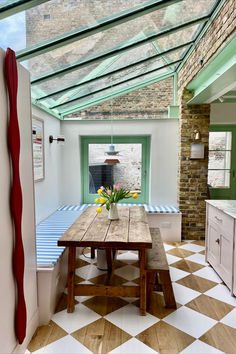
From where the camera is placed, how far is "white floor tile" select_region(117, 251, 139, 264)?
3.45 m

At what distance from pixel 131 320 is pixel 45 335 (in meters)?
0.75

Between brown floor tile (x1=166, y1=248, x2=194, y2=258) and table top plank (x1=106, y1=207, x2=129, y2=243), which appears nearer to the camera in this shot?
table top plank (x1=106, y1=207, x2=129, y2=243)

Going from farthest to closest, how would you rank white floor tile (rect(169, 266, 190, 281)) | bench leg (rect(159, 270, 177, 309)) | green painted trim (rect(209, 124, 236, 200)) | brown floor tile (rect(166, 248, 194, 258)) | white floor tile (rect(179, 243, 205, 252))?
green painted trim (rect(209, 124, 236, 200)) < white floor tile (rect(179, 243, 205, 252)) < brown floor tile (rect(166, 248, 194, 258)) < white floor tile (rect(169, 266, 190, 281)) < bench leg (rect(159, 270, 177, 309))

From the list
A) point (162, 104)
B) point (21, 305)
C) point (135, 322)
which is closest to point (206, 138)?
point (162, 104)

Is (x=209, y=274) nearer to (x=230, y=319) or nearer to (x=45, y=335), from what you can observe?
(x=230, y=319)

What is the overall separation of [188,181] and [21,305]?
127 inches

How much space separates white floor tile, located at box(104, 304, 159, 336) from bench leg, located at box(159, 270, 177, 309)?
22 centimetres

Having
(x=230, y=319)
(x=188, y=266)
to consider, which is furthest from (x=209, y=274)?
(x=230, y=319)

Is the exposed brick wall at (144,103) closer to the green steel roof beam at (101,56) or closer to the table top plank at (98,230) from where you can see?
the green steel roof beam at (101,56)

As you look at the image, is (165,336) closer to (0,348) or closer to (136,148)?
(0,348)

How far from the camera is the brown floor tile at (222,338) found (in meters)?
1.86

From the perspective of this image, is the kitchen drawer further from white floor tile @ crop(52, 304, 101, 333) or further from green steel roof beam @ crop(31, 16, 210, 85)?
green steel roof beam @ crop(31, 16, 210, 85)

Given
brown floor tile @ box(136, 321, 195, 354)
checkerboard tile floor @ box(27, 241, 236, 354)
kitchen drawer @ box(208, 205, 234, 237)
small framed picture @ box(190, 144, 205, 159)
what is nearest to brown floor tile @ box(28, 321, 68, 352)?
checkerboard tile floor @ box(27, 241, 236, 354)

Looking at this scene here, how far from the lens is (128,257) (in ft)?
11.7
